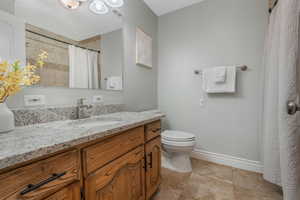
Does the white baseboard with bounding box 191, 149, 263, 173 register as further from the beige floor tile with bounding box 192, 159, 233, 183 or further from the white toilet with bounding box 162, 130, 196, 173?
the white toilet with bounding box 162, 130, 196, 173

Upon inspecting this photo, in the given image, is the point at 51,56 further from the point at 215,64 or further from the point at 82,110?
the point at 215,64

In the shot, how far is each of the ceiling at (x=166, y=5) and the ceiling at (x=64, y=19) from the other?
2.68 feet

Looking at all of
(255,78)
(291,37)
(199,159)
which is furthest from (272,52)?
(199,159)

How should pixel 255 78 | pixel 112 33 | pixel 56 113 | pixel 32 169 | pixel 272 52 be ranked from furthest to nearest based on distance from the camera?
pixel 255 78 < pixel 112 33 < pixel 272 52 < pixel 56 113 < pixel 32 169

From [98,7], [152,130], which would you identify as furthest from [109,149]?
[98,7]

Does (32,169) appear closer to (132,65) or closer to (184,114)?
(132,65)

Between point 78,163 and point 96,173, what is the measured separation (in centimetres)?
13

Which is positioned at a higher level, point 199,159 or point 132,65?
point 132,65

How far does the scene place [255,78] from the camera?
5.31ft

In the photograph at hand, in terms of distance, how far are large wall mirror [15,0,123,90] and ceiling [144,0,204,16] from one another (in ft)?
2.48

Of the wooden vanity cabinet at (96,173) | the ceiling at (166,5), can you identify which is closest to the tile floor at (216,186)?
the wooden vanity cabinet at (96,173)

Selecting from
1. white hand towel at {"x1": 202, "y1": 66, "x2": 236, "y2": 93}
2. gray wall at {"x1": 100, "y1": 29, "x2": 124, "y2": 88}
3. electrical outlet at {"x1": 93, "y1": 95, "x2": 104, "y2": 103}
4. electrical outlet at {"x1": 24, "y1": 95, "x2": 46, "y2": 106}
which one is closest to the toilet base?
white hand towel at {"x1": 202, "y1": 66, "x2": 236, "y2": 93}

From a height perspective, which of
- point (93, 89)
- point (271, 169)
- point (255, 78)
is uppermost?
point (255, 78)

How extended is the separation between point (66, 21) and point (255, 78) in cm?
207
